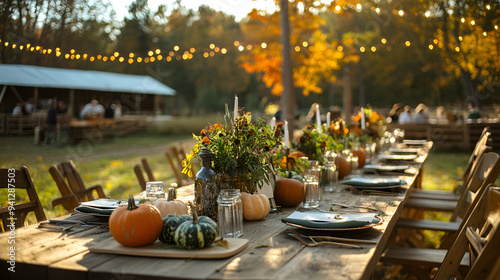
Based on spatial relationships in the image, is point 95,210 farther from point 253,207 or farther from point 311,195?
point 311,195

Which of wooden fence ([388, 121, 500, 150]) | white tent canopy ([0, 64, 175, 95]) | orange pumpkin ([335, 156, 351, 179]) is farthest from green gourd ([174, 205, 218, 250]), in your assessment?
wooden fence ([388, 121, 500, 150])

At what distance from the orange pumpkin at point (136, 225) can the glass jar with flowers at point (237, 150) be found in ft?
1.60

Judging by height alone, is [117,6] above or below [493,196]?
above

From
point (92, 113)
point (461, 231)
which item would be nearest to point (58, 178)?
point (461, 231)

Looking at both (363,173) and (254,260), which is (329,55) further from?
(254,260)

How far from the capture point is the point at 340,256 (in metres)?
1.81

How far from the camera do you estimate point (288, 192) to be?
277 cm

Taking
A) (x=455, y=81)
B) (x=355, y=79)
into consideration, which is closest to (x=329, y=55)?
(x=455, y=81)

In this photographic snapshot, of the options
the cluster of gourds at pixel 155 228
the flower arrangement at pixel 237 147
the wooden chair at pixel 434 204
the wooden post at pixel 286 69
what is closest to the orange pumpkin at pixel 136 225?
the cluster of gourds at pixel 155 228

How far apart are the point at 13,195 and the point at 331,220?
1.88 metres

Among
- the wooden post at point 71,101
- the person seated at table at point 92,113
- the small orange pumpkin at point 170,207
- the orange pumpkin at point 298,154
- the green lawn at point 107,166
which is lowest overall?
the green lawn at point 107,166

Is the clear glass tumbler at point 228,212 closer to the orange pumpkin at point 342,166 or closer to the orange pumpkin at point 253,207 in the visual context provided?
the orange pumpkin at point 253,207

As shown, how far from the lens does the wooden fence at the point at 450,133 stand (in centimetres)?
1406

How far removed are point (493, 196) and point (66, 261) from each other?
5.98 feet
